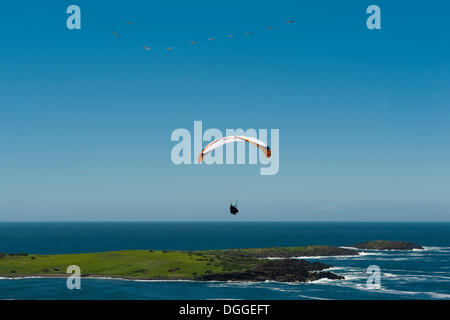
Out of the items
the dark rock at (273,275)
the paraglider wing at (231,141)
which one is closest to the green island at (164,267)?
the dark rock at (273,275)

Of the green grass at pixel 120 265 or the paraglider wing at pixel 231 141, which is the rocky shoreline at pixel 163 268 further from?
the paraglider wing at pixel 231 141

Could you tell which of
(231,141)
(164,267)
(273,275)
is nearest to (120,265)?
(164,267)

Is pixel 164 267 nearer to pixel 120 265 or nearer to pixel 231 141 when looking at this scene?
pixel 120 265

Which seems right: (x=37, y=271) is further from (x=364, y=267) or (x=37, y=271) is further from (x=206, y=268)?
(x=364, y=267)

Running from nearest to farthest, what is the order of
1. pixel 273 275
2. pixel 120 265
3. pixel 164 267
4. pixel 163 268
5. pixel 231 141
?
pixel 231 141 < pixel 273 275 < pixel 163 268 < pixel 164 267 < pixel 120 265

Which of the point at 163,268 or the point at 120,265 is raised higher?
the point at 120,265

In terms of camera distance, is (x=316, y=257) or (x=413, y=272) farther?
(x=316, y=257)
